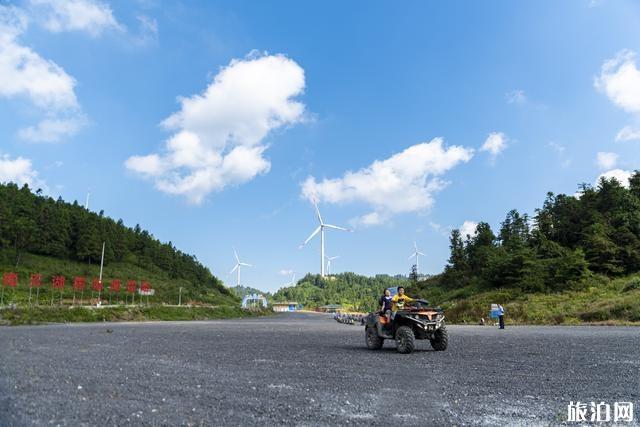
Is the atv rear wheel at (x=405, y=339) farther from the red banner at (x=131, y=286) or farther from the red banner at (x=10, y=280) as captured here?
the red banner at (x=131, y=286)

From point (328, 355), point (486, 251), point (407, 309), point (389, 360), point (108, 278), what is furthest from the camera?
point (108, 278)

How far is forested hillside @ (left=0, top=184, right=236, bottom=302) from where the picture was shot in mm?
133250

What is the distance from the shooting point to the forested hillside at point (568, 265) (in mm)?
56656

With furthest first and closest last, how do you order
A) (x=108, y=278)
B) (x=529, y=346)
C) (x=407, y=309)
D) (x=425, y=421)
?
(x=108, y=278) → (x=529, y=346) → (x=407, y=309) → (x=425, y=421)

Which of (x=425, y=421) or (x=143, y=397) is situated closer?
(x=425, y=421)

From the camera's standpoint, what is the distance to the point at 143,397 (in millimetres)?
9656

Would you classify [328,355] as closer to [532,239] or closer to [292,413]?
[292,413]

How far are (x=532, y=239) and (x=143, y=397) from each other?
95131mm

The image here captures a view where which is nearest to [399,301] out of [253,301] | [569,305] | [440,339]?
[440,339]

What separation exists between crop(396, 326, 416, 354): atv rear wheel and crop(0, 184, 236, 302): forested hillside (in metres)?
120

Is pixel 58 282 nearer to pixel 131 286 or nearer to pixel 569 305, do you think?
pixel 131 286

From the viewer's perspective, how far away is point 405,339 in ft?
64.3

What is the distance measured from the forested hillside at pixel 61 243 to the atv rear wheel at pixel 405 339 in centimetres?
11994

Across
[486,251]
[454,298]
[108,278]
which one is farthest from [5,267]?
[486,251]
